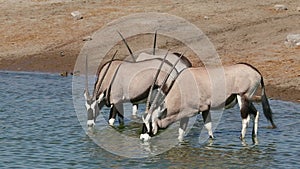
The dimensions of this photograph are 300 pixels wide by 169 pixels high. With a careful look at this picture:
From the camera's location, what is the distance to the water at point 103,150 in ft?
42.1

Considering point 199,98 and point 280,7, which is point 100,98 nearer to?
point 199,98

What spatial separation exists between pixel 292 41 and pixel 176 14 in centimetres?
718

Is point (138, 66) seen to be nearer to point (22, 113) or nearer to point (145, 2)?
point (22, 113)

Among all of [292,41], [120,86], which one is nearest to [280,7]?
[292,41]

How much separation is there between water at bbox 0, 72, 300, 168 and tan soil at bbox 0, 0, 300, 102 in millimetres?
4330

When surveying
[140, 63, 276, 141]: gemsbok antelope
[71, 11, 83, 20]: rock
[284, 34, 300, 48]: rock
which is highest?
[71, 11, 83, 20]: rock

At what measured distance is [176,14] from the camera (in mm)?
30953

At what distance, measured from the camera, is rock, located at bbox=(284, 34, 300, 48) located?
81.0 ft

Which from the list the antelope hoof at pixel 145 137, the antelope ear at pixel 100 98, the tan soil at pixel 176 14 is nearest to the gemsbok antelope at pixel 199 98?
the antelope hoof at pixel 145 137

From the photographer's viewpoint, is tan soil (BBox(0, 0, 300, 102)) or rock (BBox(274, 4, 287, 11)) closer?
tan soil (BBox(0, 0, 300, 102))

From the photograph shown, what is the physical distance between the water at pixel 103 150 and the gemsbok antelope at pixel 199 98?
20.1 inches

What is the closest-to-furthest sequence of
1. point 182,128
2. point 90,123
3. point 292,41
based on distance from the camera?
point 182,128, point 90,123, point 292,41

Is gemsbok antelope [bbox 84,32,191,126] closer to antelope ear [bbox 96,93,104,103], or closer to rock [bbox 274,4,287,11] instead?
antelope ear [bbox 96,93,104,103]

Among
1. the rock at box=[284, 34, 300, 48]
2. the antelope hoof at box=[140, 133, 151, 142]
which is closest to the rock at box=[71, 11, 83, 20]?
the rock at box=[284, 34, 300, 48]
